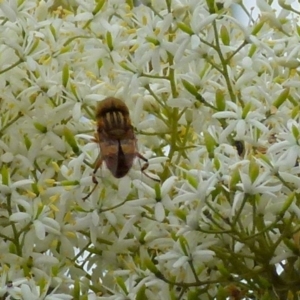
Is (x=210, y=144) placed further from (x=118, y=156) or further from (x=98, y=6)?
(x=98, y=6)

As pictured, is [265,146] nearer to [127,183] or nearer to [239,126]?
[239,126]

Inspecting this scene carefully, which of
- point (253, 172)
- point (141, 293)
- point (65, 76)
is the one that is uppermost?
point (65, 76)

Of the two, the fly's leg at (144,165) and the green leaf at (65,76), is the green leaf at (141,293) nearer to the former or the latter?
the fly's leg at (144,165)

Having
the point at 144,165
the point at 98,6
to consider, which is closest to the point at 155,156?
the point at 144,165

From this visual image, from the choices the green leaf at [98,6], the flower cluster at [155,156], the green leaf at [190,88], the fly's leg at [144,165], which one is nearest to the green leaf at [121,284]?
the flower cluster at [155,156]

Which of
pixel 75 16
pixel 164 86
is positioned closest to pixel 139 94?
pixel 164 86

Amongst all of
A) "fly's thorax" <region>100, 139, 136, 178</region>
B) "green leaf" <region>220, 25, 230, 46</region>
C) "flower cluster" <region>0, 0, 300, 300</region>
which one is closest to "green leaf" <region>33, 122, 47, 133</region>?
"flower cluster" <region>0, 0, 300, 300</region>

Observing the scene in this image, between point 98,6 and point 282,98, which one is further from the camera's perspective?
point 98,6
